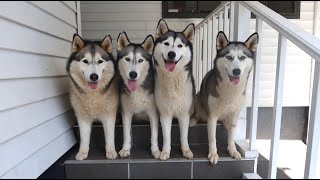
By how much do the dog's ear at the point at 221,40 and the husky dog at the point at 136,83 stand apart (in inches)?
18.6

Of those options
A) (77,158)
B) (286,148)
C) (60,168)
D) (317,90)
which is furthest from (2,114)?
(286,148)

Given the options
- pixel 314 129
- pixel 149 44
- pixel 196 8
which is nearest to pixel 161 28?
pixel 149 44

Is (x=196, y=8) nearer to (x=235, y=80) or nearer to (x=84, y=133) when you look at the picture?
(x=235, y=80)

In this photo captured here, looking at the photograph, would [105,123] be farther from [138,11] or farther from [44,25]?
[138,11]

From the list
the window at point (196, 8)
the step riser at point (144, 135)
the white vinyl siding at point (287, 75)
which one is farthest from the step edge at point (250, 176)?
the window at point (196, 8)

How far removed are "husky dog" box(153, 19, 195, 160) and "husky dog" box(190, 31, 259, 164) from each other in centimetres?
16

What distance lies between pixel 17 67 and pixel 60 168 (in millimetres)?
878

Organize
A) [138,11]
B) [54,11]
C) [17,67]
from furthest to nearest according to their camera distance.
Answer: [138,11]
[54,11]
[17,67]

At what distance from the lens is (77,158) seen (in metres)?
1.85

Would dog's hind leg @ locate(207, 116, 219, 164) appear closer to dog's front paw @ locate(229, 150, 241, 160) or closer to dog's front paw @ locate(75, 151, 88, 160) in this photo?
dog's front paw @ locate(229, 150, 241, 160)

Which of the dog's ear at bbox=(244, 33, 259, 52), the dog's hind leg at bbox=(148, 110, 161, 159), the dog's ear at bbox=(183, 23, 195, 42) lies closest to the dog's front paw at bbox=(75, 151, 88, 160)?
the dog's hind leg at bbox=(148, 110, 161, 159)

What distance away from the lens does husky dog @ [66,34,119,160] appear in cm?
174

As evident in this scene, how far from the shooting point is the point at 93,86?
69.0 inches

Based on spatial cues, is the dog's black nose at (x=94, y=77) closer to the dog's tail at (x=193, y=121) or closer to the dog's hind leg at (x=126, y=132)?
the dog's hind leg at (x=126, y=132)
